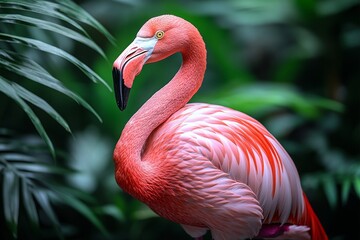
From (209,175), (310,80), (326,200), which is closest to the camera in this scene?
(209,175)

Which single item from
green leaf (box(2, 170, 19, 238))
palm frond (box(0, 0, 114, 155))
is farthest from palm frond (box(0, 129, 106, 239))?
palm frond (box(0, 0, 114, 155))

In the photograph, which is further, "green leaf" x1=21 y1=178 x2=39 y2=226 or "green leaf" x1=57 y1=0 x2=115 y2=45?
"green leaf" x1=21 y1=178 x2=39 y2=226

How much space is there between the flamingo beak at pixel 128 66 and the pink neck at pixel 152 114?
Answer: 0.06m

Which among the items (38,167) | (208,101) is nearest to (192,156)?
(38,167)

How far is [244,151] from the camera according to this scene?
3.57ft

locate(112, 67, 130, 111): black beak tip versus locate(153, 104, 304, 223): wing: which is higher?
locate(112, 67, 130, 111): black beak tip

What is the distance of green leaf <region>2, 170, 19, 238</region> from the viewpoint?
1.29 metres

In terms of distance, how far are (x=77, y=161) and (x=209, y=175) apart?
114cm

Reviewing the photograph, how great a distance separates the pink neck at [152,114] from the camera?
1.05 meters

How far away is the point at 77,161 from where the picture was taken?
2.10m

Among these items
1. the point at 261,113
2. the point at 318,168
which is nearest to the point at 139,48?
the point at 261,113

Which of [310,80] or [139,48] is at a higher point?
[139,48]

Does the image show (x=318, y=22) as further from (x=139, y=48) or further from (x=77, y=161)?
(x=139, y=48)

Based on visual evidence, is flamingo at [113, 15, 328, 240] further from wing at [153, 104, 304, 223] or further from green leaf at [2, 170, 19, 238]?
green leaf at [2, 170, 19, 238]
